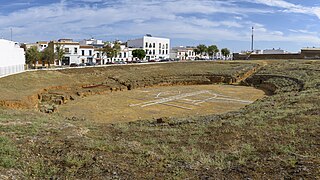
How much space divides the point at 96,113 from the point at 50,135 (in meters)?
15.8

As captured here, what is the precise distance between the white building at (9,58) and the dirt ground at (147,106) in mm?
16127

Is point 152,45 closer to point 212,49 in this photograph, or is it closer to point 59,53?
point 212,49

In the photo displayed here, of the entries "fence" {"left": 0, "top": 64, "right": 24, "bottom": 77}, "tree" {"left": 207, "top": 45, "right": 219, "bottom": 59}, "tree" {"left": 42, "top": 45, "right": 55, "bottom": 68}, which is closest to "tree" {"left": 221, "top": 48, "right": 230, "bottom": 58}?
"tree" {"left": 207, "top": 45, "right": 219, "bottom": 59}

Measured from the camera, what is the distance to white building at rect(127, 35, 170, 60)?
11544 cm

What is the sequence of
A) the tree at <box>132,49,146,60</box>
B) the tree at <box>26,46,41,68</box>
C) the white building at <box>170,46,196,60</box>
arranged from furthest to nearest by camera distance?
the white building at <box>170,46,196,60</box> → the tree at <box>132,49,146,60</box> → the tree at <box>26,46,41,68</box>

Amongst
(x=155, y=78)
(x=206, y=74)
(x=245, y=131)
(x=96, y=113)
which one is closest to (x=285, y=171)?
(x=245, y=131)

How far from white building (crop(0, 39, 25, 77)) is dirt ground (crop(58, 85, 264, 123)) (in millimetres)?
16127

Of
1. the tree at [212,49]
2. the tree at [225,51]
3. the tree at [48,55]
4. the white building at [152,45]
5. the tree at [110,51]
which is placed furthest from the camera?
the tree at [225,51]

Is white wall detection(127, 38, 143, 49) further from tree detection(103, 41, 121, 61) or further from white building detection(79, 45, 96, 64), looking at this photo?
white building detection(79, 45, 96, 64)

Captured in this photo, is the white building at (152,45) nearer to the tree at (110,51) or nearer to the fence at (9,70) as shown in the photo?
the tree at (110,51)

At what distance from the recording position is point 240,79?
5906 cm

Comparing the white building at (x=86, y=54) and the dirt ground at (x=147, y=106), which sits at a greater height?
the white building at (x=86, y=54)

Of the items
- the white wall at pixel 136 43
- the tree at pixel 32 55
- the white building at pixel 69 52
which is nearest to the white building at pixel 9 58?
the tree at pixel 32 55

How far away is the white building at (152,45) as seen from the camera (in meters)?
115
